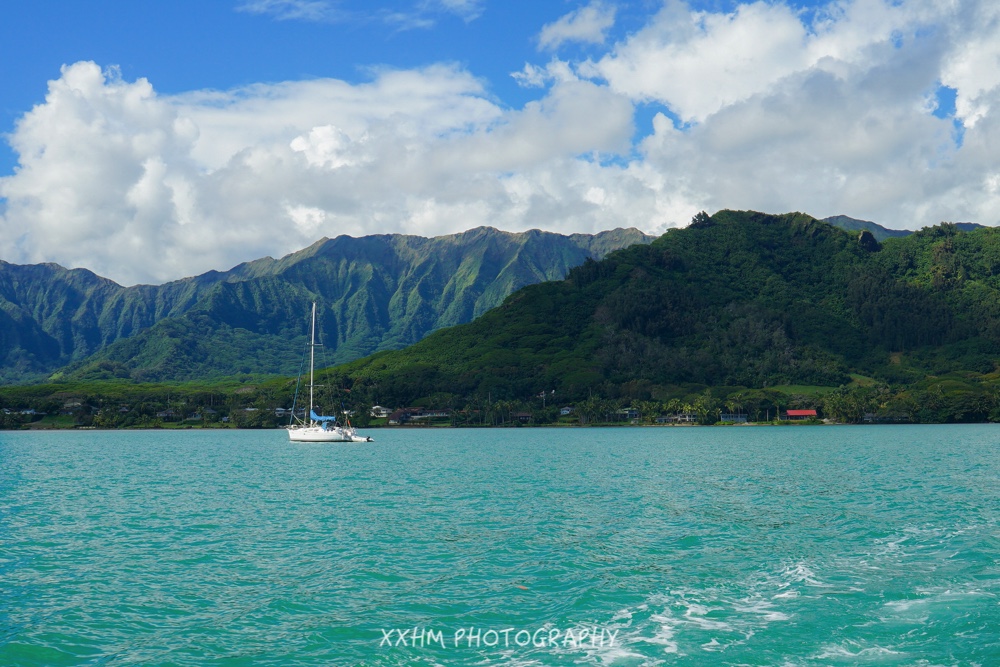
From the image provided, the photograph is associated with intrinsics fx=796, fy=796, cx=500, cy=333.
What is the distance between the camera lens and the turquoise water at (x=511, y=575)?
21.0 meters

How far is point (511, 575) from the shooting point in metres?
28.9

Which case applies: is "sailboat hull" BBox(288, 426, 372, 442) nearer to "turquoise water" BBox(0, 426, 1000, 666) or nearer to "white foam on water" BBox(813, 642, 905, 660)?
"turquoise water" BBox(0, 426, 1000, 666)

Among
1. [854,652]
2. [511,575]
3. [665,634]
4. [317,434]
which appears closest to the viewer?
[854,652]

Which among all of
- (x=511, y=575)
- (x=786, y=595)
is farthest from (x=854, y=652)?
(x=511, y=575)

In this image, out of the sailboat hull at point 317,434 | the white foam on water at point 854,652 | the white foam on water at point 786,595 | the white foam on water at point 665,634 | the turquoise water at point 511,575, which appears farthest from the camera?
the sailboat hull at point 317,434

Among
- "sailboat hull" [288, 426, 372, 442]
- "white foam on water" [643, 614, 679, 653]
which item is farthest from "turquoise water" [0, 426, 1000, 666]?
"sailboat hull" [288, 426, 372, 442]

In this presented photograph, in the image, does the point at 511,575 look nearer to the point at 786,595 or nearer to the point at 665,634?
the point at 665,634

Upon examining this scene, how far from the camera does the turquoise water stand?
2103 centimetres

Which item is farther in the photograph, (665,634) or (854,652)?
(665,634)

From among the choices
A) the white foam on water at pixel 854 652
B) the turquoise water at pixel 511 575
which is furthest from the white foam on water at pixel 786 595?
the white foam on water at pixel 854 652

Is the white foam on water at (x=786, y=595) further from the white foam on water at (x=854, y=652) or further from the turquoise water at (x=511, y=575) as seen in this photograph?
the white foam on water at (x=854, y=652)

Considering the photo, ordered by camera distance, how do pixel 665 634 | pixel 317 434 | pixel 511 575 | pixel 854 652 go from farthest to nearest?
pixel 317 434, pixel 511 575, pixel 665 634, pixel 854 652

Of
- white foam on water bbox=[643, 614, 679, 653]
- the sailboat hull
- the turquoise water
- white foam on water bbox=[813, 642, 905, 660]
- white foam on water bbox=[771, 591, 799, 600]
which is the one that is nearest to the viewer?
white foam on water bbox=[813, 642, 905, 660]

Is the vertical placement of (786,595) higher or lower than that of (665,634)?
higher
